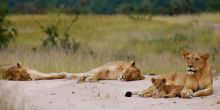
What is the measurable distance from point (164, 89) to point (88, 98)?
1.30 m

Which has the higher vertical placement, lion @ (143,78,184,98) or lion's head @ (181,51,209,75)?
lion's head @ (181,51,209,75)

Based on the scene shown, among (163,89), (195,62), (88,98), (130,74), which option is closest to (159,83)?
(163,89)

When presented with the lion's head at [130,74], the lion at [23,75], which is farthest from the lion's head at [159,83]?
the lion at [23,75]

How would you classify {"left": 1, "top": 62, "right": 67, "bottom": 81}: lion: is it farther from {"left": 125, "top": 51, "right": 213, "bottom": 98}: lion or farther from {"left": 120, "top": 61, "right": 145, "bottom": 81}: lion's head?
{"left": 125, "top": 51, "right": 213, "bottom": 98}: lion

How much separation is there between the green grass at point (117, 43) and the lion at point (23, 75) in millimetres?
1471

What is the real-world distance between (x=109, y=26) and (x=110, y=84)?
1905 centimetres

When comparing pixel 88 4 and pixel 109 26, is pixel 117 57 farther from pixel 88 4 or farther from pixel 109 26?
pixel 88 4

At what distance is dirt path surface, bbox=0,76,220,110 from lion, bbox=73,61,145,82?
23 cm

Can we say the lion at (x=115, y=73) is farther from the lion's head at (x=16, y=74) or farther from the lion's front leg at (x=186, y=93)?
the lion's front leg at (x=186, y=93)

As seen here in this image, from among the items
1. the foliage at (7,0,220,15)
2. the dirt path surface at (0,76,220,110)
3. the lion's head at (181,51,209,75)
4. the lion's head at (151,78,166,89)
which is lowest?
the dirt path surface at (0,76,220,110)

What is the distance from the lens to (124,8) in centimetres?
5672

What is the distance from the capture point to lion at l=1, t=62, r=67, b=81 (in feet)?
50.1

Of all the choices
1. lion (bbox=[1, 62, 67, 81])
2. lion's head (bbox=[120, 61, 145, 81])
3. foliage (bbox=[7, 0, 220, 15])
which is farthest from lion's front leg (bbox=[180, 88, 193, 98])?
foliage (bbox=[7, 0, 220, 15])

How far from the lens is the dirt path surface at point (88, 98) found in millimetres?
11383
